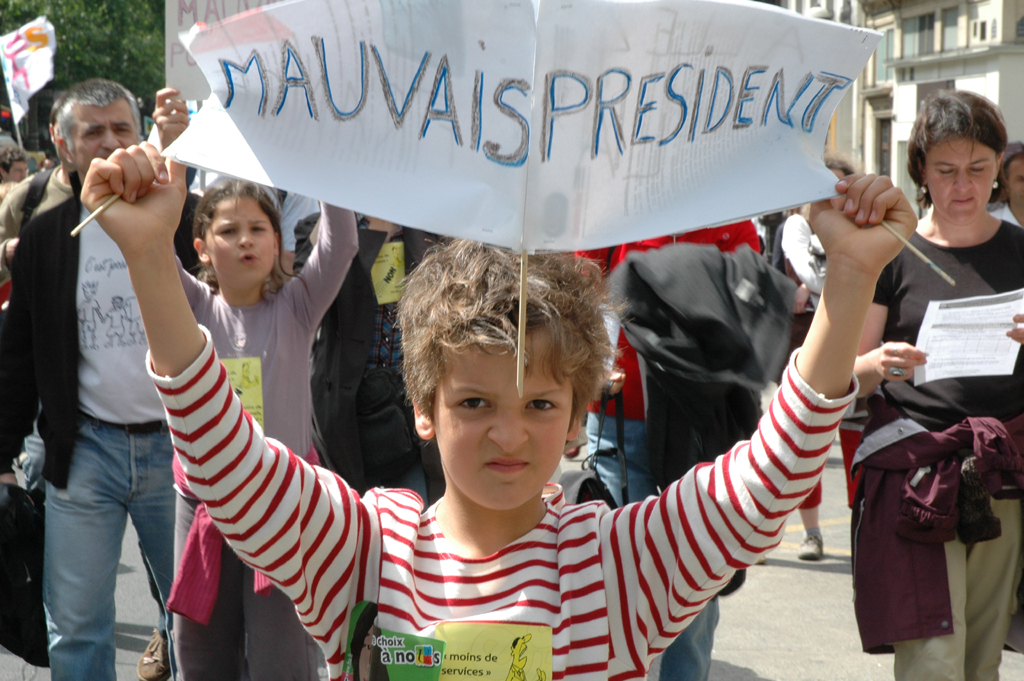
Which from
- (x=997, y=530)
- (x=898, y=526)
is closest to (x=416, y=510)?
Result: (x=898, y=526)

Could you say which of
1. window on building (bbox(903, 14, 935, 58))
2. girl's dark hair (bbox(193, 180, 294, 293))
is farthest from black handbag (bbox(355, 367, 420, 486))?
window on building (bbox(903, 14, 935, 58))

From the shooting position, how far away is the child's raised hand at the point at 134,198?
1.46 metres

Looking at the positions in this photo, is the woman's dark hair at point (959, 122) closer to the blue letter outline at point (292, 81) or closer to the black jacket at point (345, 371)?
the black jacket at point (345, 371)

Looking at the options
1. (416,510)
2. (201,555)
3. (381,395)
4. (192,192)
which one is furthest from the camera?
(192,192)

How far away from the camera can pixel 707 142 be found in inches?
62.8

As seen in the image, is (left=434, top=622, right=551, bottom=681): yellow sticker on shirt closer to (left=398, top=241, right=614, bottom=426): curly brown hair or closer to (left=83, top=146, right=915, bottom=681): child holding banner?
(left=83, top=146, right=915, bottom=681): child holding banner

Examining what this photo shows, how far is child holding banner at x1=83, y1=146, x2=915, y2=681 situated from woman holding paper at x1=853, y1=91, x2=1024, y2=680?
161 centimetres

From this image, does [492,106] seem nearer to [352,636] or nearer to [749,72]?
[749,72]

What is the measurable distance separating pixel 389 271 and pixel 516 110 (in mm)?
2181

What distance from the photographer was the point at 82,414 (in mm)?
3400

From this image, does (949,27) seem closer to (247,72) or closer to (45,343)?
(45,343)

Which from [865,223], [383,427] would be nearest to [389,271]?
[383,427]

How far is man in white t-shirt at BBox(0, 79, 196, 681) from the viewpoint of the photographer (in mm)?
3287

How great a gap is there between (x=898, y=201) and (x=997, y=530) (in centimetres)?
185
